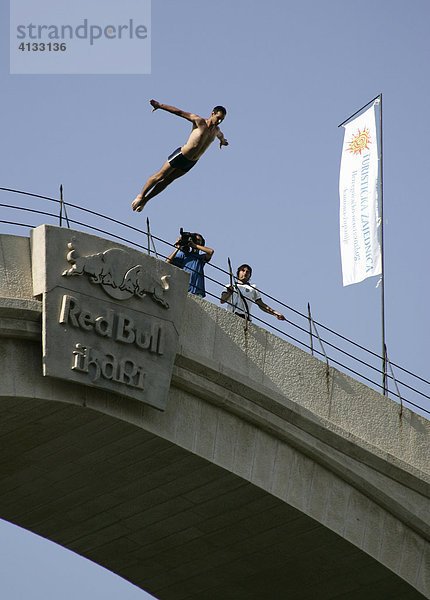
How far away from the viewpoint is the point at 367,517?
18.7 m

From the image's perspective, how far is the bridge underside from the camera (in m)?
16.9

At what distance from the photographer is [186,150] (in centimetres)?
1909

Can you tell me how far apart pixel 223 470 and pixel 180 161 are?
487 centimetres

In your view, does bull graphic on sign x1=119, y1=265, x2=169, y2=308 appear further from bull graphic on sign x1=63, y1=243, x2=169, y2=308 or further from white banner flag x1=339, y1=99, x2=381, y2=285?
white banner flag x1=339, y1=99, x2=381, y2=285

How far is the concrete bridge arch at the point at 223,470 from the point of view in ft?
54.0

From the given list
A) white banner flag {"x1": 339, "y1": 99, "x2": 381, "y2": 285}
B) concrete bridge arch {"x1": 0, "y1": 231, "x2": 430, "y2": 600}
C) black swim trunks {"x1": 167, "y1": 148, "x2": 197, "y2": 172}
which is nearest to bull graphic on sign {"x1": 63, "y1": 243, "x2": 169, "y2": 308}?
concrete bridge arch {"x1": 0, "y1": 231, "x2": 430, "y2": 600}

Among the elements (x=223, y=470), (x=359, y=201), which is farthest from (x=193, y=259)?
(x=359, y=201)

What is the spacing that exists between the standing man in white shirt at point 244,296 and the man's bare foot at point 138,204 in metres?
→ 1.79

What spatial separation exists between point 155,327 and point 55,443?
207 cm

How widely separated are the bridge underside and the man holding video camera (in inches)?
106

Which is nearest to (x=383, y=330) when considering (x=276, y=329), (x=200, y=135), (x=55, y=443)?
(x=276, y=329)

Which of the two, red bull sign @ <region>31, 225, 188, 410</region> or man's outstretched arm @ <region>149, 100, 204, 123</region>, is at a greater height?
man's outstretched arm @ <region>149, 100, 204, 123</region>

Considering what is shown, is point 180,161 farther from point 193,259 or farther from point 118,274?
point 118,274

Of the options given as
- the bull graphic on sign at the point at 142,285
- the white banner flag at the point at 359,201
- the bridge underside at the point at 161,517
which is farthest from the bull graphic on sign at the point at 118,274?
the white banner flag at the point at 359,201
